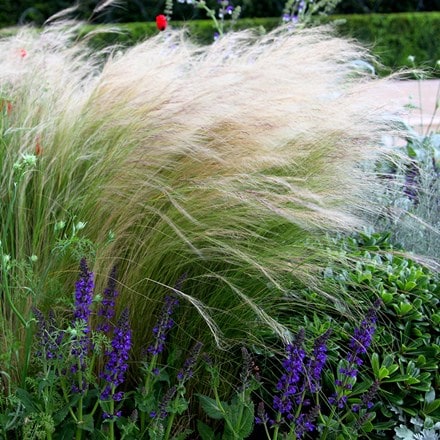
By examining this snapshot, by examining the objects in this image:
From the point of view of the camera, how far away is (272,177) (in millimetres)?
1889

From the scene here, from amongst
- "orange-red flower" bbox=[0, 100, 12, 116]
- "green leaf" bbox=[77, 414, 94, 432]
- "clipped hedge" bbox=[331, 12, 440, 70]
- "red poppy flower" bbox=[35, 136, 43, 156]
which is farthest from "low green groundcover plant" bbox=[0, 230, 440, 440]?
"clipped hedge" bbox=[331, 12, 440, 70]

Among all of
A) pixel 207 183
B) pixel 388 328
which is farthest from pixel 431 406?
pixel 207 183

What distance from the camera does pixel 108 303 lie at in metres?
1.84

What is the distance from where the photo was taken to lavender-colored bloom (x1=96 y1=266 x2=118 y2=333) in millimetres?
1841

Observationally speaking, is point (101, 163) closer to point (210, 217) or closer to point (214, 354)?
point (210, 217)

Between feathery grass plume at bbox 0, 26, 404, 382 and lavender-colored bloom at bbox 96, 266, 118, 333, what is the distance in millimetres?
48

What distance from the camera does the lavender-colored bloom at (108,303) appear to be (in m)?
1.84

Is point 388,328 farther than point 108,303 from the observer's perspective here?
Yes

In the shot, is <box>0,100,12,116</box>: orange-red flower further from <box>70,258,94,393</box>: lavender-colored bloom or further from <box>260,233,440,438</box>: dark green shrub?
<box>260,233,440,438</box>: dark green shrub

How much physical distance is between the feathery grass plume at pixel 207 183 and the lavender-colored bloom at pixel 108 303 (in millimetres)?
48

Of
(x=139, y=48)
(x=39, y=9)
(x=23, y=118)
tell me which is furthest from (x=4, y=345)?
(x=39, y=9)

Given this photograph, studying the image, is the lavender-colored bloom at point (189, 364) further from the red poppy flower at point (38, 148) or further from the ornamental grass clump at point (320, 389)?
the red poppy flower at point (38, 148)

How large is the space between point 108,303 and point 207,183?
377mm

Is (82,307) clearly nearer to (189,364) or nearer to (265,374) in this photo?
(189,364)
